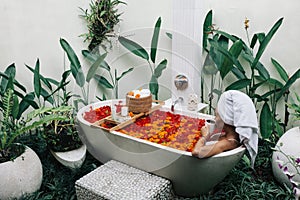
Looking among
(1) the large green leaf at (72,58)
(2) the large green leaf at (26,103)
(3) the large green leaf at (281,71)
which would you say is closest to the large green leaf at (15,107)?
(2) the large green leaf at (26,103)

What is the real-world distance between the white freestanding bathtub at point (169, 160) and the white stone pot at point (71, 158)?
173 millimetres

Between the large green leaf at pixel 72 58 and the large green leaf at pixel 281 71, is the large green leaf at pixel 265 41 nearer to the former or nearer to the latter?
the large green leaf at pixel 281 71

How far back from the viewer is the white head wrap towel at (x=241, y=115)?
71.1 inches

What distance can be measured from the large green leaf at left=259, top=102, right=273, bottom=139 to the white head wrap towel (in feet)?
1.77

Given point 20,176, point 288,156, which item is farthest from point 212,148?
point 20,176

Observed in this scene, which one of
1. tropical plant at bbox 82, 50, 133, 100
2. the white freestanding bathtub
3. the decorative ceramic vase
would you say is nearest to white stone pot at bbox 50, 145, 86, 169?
the white freestanding bathtub

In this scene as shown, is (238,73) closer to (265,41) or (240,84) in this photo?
(240,84)

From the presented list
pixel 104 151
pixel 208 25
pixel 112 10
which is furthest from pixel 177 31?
pixel 104 151

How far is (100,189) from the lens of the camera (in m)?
1.88

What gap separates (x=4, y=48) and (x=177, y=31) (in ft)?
4.80

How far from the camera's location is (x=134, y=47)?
2.76m

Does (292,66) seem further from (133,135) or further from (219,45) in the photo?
(133,135)

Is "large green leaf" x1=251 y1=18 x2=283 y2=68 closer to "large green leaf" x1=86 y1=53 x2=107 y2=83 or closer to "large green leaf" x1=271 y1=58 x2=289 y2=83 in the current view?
"large green leaf" x1=271 y1=58 x2=289 y2=83

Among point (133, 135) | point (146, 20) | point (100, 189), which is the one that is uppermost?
point (146, 20)
